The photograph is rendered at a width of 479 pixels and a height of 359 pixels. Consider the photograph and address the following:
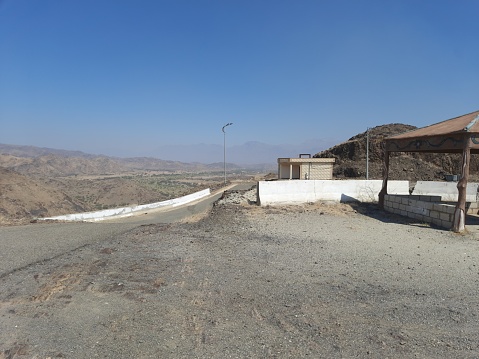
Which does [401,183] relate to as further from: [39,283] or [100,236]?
[39,283]

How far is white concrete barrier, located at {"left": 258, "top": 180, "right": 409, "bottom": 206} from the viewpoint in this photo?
57.9 ft

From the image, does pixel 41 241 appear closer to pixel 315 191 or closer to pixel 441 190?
pixel 315 191

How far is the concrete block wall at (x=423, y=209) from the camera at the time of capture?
12.7m

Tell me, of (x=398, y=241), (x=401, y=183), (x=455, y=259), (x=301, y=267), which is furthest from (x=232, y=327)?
(x=401, y=183)

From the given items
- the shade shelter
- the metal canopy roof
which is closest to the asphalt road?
the shade shelter

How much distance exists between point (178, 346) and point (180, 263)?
3.70 metres

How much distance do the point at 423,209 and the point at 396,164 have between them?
27.3 metres

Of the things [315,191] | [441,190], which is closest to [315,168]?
[441,190]

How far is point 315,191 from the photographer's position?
59.6 feet

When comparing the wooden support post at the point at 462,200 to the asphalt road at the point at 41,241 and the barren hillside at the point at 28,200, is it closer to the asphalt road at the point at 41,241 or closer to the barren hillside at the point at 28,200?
the asphalt road at the point at 41,241

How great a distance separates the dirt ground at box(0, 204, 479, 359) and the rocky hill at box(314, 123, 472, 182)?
29780mm

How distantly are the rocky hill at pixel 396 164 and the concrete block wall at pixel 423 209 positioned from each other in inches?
897

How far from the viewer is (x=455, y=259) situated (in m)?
8.72

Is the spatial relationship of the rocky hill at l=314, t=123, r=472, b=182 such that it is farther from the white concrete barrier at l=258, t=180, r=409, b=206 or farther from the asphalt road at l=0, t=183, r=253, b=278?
the asphalt road at l=0, t=183, r=253, b=278
